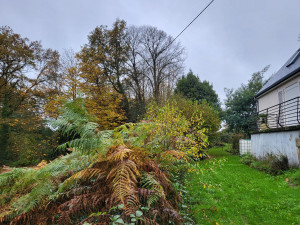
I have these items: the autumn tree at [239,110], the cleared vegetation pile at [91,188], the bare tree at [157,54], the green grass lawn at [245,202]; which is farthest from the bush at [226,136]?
the cleared vegetation pile at [91,188]

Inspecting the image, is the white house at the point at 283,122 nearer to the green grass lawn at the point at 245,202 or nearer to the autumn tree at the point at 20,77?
the green grass lawn at the point at 245,202

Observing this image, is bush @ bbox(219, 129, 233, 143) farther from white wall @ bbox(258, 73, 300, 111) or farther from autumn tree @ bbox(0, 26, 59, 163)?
autumn tree @ bbox(0, 26, 59, 163)

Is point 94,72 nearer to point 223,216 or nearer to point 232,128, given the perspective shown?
point 223,216

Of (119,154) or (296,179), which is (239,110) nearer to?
(296,179)

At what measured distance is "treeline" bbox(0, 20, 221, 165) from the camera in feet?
31.3

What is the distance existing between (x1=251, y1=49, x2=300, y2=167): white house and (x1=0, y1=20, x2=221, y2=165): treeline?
2373 mm

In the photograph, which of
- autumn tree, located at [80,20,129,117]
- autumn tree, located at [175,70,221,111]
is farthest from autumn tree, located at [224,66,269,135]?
autumn tree, located at [80,20,129,117]

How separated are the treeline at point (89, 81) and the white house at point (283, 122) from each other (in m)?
2.37

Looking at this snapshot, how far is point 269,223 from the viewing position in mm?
2406

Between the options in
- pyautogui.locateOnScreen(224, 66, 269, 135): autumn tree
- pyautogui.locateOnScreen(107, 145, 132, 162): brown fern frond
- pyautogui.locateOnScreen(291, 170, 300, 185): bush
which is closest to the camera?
pyautogui.locateOnScreen(107, 145, 132, 162): brown fern frond

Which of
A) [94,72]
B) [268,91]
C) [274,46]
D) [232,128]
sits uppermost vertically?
[274,46]

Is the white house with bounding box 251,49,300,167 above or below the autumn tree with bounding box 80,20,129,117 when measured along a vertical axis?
below

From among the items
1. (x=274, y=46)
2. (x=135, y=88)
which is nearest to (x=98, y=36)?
(x=135, y=88)

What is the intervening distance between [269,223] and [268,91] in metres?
9.95
